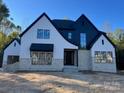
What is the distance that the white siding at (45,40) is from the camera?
87.9 ft

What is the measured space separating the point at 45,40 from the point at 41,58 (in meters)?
2.46

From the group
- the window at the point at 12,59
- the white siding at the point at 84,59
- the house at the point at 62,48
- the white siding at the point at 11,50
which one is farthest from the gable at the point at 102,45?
the window at the point at 12,59

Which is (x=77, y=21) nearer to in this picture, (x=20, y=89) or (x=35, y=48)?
(x=35, y=48)

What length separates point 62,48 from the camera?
89.9 ft

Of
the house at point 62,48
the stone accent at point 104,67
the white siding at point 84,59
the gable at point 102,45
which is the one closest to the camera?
the house at point 62,48

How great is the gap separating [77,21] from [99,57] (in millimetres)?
6526

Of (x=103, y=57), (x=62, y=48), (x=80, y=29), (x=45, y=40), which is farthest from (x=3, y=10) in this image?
(x=103, y=57)

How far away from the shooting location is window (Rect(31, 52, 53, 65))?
26.9 meters

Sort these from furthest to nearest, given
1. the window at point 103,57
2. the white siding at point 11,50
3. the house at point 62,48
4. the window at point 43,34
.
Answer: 1. the white siding at point 11,50
2. the window at point 103,57
3. the window at point 43,34
4. the house at point 62,48

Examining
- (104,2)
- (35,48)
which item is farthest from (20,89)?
(104,2)

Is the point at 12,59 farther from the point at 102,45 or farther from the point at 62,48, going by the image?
the point at 102,45

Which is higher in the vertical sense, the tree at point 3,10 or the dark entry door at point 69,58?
the tree at point 3,10

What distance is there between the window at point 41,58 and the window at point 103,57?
6.93 meters

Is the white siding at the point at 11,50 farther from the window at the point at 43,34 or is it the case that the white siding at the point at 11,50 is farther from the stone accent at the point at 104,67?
the stone accent at the point at 104,67
